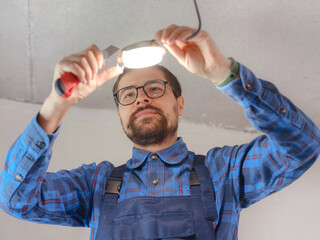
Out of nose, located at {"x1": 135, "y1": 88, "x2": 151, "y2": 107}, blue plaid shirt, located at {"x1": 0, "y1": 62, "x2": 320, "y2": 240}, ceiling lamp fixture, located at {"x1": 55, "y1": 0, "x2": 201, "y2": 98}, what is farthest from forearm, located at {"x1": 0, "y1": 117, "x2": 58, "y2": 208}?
nose, located at {"x1": 135, "y1": 88, "x2": 151, "y2": 107}

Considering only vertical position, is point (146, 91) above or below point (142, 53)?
above

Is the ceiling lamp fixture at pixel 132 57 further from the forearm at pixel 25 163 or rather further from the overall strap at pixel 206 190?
the overall strap at pixel 206 190

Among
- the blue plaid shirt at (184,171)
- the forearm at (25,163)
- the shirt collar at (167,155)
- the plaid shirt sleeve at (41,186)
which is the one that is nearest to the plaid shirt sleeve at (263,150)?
the blue plaid shirt at (184,171)

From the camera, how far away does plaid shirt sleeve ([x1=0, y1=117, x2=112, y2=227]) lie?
4.14ft

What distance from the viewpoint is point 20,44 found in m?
1.81

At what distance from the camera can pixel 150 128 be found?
154cm

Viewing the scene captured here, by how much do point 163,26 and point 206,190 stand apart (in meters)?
0.70

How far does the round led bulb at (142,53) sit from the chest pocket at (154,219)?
1.42 feet

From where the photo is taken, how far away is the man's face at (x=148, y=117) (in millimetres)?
1547

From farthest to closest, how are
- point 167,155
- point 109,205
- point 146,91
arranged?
point 146,91, point 167,155, point 109,205

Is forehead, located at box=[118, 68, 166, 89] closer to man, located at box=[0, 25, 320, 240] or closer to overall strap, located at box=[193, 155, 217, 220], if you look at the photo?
man, located at box=[0, 25, 320, 240]

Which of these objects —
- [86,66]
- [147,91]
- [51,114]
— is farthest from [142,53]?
[147,91]

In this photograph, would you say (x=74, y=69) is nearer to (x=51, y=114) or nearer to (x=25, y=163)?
(x=51, y=114)

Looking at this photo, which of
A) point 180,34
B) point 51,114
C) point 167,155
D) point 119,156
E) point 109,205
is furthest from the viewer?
point 119,156
